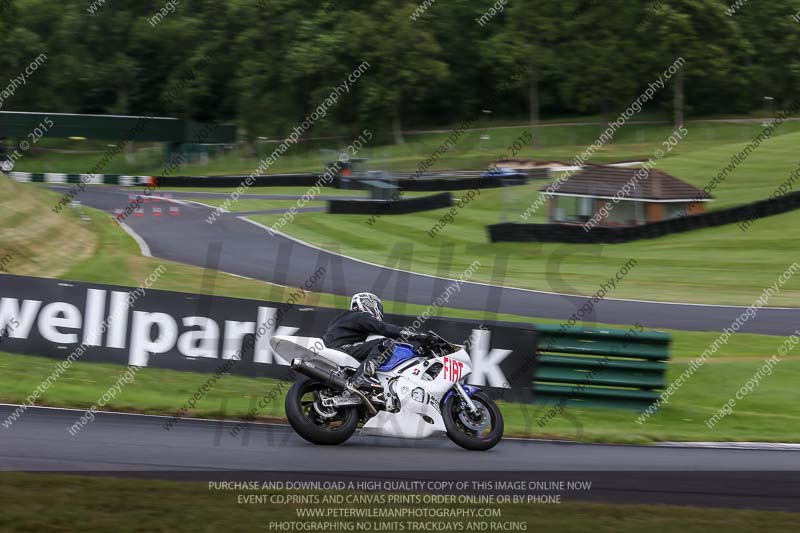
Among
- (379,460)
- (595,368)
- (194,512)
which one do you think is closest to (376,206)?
(595,368)

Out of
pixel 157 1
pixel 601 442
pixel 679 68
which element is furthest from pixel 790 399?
pixel 157 1

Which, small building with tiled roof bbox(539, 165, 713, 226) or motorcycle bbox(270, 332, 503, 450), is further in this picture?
small building with tiled roof bbox(539, 165, 713, 226)

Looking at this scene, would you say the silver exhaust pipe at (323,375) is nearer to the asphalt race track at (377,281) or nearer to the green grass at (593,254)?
the asphalt race track at (377,281)

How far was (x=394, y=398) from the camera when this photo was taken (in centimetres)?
977

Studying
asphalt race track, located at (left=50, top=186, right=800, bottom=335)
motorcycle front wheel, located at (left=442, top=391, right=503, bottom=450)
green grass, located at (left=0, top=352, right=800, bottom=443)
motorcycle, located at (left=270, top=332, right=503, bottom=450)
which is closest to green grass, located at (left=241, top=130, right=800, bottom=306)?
asphalt race track, located at (left=50, top=186, right=800, bottom=335)

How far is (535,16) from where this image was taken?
65.5m

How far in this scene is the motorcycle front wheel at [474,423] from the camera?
386 inches

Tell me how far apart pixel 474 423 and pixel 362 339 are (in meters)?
1.39

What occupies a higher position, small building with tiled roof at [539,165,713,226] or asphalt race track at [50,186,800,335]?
small building with tiled roof at [539,165,713,226]

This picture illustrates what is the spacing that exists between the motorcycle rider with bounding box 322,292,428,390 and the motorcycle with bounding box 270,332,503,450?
0.08 metres

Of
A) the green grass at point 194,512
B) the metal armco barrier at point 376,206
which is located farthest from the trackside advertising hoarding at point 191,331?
the metal armco barrier at point 376,206

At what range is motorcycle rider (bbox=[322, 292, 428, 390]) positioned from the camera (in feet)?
32.0

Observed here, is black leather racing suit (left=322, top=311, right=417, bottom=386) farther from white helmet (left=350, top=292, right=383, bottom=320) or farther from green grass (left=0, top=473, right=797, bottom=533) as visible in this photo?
green grass (left=0, top=473, right=797, bottom=533)

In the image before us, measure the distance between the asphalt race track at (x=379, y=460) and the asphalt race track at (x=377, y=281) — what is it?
33.9 ft
